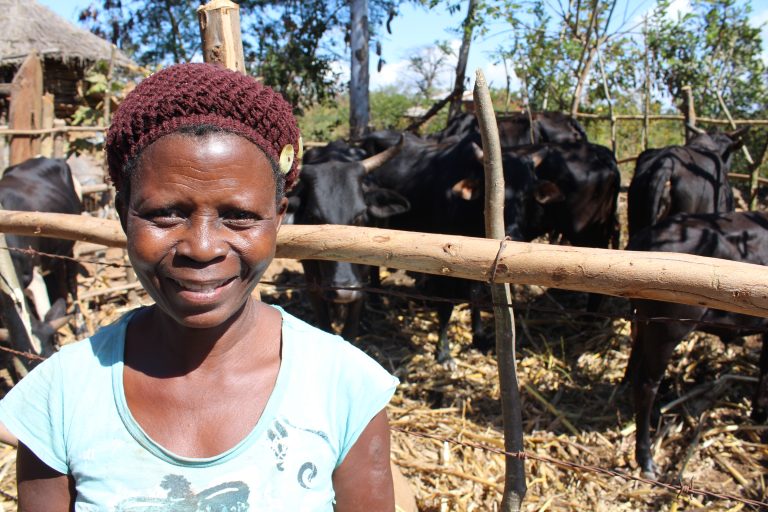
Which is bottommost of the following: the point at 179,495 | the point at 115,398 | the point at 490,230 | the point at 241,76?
the point at 179,495

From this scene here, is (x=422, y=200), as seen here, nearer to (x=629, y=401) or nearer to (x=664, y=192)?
(x=664, y=192)

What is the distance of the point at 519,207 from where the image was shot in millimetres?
5164

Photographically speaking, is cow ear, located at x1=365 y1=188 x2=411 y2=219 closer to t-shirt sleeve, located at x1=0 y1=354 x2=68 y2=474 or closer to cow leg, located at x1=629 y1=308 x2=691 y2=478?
cow leg, located at x1=629 y1=308 x2=691 y2=478

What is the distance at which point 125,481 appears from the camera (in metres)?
1.21

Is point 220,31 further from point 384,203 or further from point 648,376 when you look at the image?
point 648,376

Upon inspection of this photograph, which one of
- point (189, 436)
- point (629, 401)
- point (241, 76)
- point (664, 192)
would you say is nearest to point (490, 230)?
point (241, 76)

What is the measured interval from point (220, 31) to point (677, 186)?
5018 millimetres

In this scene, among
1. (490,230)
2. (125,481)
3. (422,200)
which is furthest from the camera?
(422,200)

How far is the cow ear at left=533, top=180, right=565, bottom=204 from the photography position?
5270 mm

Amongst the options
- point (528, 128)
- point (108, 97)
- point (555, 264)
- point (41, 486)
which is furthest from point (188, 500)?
point (108, 97)

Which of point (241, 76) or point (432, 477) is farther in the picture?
point (432, 477)

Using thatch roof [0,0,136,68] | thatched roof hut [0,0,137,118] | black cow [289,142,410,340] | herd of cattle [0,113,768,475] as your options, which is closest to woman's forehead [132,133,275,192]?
herd of cattle [0,113,768,475]

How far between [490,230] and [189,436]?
3.91ft

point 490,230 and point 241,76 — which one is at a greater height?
point 241,76
